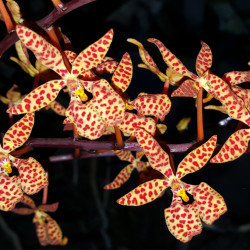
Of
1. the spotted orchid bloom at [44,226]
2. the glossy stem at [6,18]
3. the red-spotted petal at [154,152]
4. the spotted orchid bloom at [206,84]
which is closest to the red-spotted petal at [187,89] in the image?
the spotted orchid bloom at [206,84]

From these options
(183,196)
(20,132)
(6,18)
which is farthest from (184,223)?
(6,18)

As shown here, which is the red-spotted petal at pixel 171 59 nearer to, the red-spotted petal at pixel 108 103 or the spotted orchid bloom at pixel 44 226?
the red-spotted petal at pixel 108 103

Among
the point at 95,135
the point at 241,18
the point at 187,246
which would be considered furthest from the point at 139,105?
the point at 187,246

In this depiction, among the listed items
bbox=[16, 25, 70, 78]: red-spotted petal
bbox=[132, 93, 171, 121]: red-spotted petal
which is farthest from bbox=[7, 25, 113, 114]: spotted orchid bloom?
bbox=[132, 93, 171, 121]: red-spotted petal

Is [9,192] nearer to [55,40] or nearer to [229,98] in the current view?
[55,40]

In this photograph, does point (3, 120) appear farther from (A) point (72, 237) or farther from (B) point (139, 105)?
(A) point (72, 237)

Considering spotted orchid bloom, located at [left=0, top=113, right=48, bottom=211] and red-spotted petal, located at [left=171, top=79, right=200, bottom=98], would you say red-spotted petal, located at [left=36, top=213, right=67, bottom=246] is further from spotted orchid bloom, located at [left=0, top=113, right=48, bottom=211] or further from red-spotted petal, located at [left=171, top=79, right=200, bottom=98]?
red-spotted petal, located at [left=171, top=79, right=200, bottom=98]
